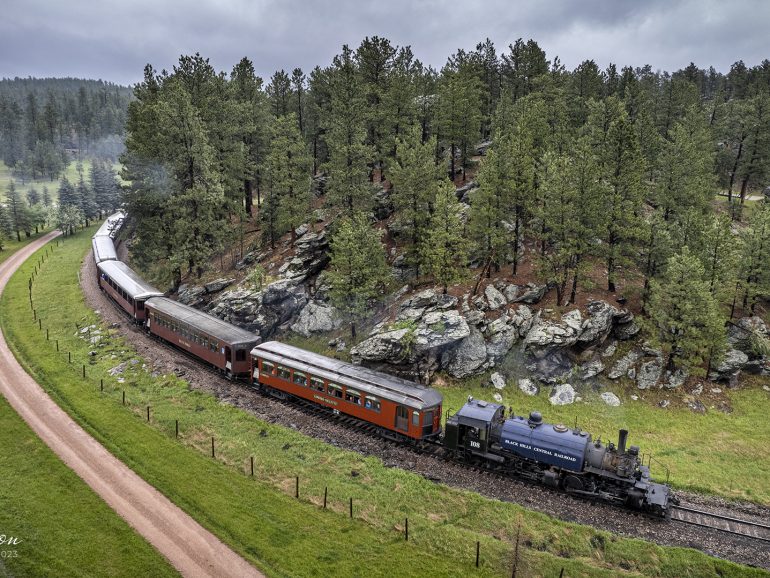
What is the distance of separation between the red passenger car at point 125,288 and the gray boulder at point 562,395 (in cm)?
3647

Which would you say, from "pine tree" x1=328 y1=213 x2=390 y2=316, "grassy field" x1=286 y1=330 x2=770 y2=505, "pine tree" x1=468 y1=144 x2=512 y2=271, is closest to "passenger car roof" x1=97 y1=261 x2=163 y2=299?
"pine tree" x1=328 y1=213 x2=390 y2=316

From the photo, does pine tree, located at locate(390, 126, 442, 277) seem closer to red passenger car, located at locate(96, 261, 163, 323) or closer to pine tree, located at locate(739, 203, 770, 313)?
red passenger car, located at locate(96, 261, 163, 323)

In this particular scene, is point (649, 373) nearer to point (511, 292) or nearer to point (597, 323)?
point (597, 323)

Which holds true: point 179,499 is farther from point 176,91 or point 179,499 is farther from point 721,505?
point 176,91

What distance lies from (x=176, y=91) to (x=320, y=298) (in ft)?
79.6

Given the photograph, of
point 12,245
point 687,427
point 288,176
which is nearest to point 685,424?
point 687,427

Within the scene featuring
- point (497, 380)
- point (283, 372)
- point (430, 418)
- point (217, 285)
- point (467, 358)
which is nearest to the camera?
point (430, 418)

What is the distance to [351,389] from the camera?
98.7 feet

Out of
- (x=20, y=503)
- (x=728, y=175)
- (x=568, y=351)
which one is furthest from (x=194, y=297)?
(x=728, y=175)

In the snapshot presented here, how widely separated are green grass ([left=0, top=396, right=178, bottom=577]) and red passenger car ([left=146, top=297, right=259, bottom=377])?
12479 millimetres

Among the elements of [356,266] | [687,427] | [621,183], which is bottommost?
[687,427]

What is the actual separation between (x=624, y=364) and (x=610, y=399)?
12.3ft

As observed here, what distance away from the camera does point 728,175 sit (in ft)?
207

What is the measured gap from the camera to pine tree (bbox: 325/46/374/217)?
45.3 m
